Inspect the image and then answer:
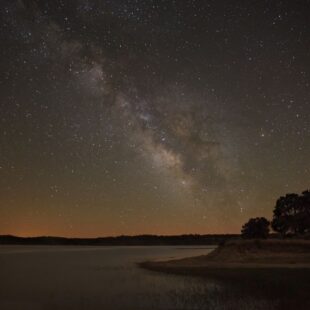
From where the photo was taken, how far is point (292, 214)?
95.2 m

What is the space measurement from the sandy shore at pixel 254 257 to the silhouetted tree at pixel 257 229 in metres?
34.1

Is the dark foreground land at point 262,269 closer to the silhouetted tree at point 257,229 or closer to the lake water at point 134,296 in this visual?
the lake water at point 134,296

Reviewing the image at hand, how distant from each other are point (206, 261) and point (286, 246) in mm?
10590

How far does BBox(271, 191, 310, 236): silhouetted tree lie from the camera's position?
9212 centimetres

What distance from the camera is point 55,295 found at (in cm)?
3825

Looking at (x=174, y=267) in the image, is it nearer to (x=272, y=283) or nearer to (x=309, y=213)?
(x=272, y=283)

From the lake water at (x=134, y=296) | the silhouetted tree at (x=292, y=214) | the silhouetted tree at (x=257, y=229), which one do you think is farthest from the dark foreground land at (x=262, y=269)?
the silhouetted tree at (x=257, y=229)

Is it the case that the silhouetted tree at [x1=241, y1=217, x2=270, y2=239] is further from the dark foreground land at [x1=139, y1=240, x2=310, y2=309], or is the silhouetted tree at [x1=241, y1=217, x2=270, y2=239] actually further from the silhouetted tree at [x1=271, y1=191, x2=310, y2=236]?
the dark foreground land at [x1=139, y1=240, x2=310, y2=309]

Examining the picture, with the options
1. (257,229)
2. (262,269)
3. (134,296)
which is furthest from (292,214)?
(134,296)

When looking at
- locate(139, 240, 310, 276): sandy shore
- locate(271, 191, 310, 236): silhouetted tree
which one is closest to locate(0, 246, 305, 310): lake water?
locate(139, 240, 310, 276): sandy shore

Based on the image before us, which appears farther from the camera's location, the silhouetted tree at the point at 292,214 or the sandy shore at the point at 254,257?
the silhouetted tree at the point at 292,214


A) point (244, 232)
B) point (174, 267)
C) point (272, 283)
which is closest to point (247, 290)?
point (272, 283)

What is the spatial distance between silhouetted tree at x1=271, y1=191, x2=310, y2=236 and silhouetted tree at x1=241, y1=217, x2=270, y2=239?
28.3ft

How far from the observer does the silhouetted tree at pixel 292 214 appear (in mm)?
92125
